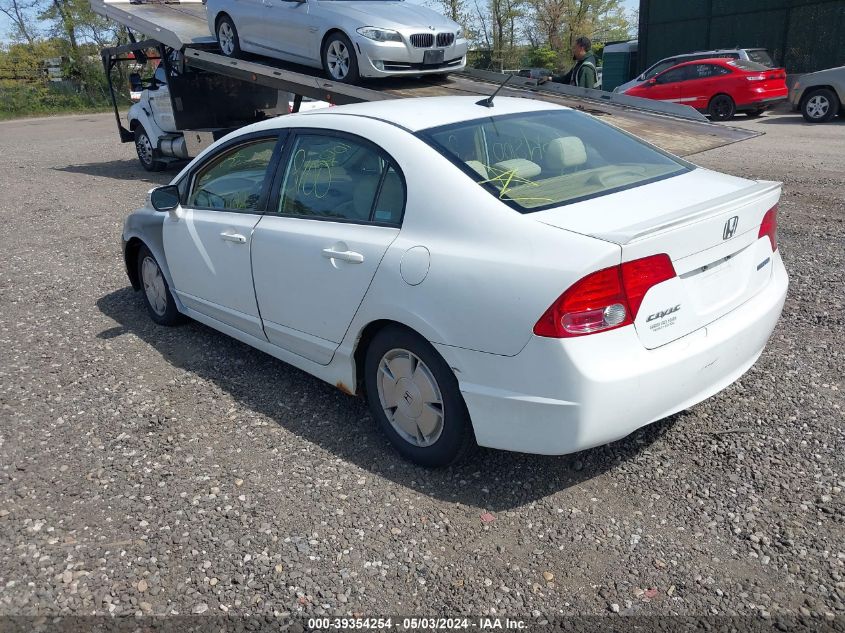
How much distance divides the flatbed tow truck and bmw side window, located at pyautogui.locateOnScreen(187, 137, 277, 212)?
169 inches

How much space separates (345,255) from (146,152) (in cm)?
1215

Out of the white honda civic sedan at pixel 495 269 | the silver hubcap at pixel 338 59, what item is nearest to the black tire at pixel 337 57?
the silver hubcap at pixel 338 59

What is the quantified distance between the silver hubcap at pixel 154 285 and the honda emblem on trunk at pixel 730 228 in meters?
3.90

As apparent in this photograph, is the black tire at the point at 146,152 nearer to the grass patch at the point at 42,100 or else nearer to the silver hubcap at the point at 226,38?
the silver hubcap at the point at 226,38

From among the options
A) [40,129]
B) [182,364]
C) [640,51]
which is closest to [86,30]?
[40,129]

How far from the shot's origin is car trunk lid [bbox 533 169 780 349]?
9.02 ft

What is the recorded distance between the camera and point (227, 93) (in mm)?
13438

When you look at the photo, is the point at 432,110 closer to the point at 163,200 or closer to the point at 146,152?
the point at 163,200

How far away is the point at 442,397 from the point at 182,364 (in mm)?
2402

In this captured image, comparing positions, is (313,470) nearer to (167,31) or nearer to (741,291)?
(741,291)

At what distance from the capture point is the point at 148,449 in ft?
12.3

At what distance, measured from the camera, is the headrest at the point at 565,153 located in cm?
348

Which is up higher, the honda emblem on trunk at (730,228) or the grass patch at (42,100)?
the honda emblem on trunk at (730,228)

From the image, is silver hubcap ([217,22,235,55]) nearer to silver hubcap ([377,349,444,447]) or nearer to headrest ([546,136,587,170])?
headrest ([546,136,587,170])
